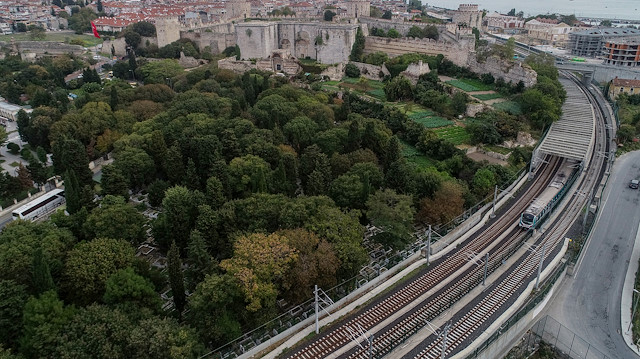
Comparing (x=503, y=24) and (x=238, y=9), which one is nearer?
(x=238, y=9)

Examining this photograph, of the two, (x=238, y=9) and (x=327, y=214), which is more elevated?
(x=238, y=9)

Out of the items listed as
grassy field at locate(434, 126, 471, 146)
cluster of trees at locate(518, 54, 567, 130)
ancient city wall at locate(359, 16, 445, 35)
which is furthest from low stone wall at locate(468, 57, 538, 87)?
ancient city wall at locate(359, 16, 445, 35)

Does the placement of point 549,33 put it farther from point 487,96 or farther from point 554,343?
point 554,343

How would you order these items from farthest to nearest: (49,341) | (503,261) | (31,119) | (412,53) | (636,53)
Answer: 1. (636,53)
2. (412,53)
3. (31,119)
4. (503,261)
5. (49,341)

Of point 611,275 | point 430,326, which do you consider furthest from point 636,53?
point 430,326

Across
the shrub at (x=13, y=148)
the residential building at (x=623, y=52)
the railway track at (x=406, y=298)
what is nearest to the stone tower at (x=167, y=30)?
the shrub at (x=13, y=148)

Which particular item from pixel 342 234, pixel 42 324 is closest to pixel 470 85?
pixel 342 234

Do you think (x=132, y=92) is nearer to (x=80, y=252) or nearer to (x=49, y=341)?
(x=80, y=252)
